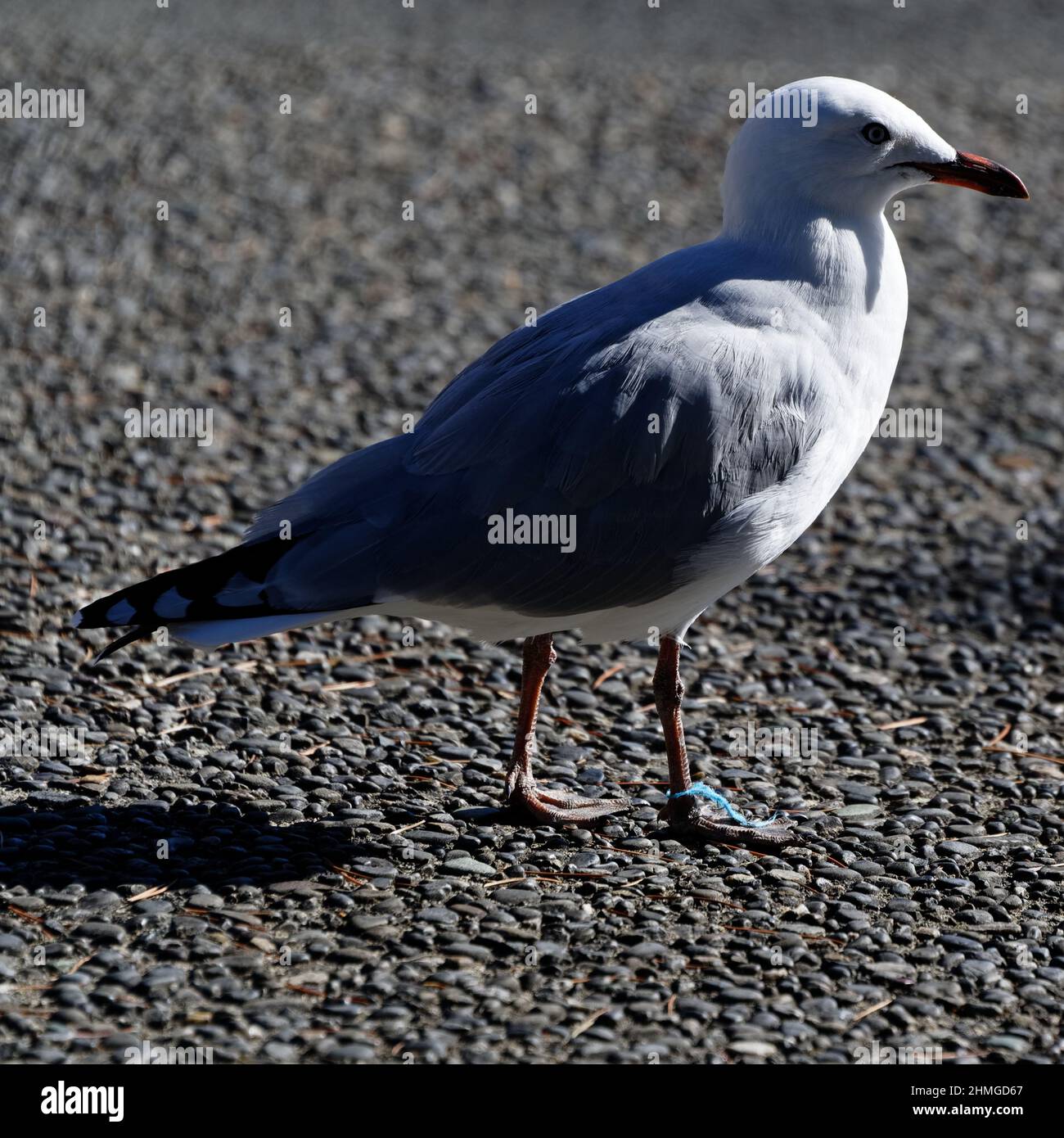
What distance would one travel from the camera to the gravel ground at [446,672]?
3.96 meters

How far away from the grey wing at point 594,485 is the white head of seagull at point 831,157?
0.48m

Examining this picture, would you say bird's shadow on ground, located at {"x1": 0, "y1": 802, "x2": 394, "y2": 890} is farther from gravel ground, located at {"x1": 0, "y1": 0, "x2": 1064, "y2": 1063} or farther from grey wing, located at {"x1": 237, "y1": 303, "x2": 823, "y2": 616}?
grey wing, located at {"x1": 237, "y1": 303, "x2": 823, "y2": 616}

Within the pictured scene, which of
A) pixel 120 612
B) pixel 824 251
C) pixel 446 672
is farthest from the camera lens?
pixel 446 672

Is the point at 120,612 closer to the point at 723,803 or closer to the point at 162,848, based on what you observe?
the point at 162,848

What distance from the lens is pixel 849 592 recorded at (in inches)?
267

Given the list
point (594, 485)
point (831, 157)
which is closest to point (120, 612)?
point (594, 485)

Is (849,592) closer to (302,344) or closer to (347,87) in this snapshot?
(302,344)

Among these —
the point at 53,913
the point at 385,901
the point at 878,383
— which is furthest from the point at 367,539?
the point at 878,383

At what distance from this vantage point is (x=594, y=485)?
176 inches

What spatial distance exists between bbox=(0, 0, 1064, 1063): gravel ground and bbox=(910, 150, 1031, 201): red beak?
6.48 ft

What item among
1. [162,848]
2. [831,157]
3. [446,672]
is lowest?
[162,848]

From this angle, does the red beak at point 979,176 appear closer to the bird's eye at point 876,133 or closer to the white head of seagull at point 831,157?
the white head of seagull at point 831,157

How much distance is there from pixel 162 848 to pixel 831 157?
2868 mm

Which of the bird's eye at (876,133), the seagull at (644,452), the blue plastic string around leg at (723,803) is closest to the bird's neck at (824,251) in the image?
the seagull at (644,452)
